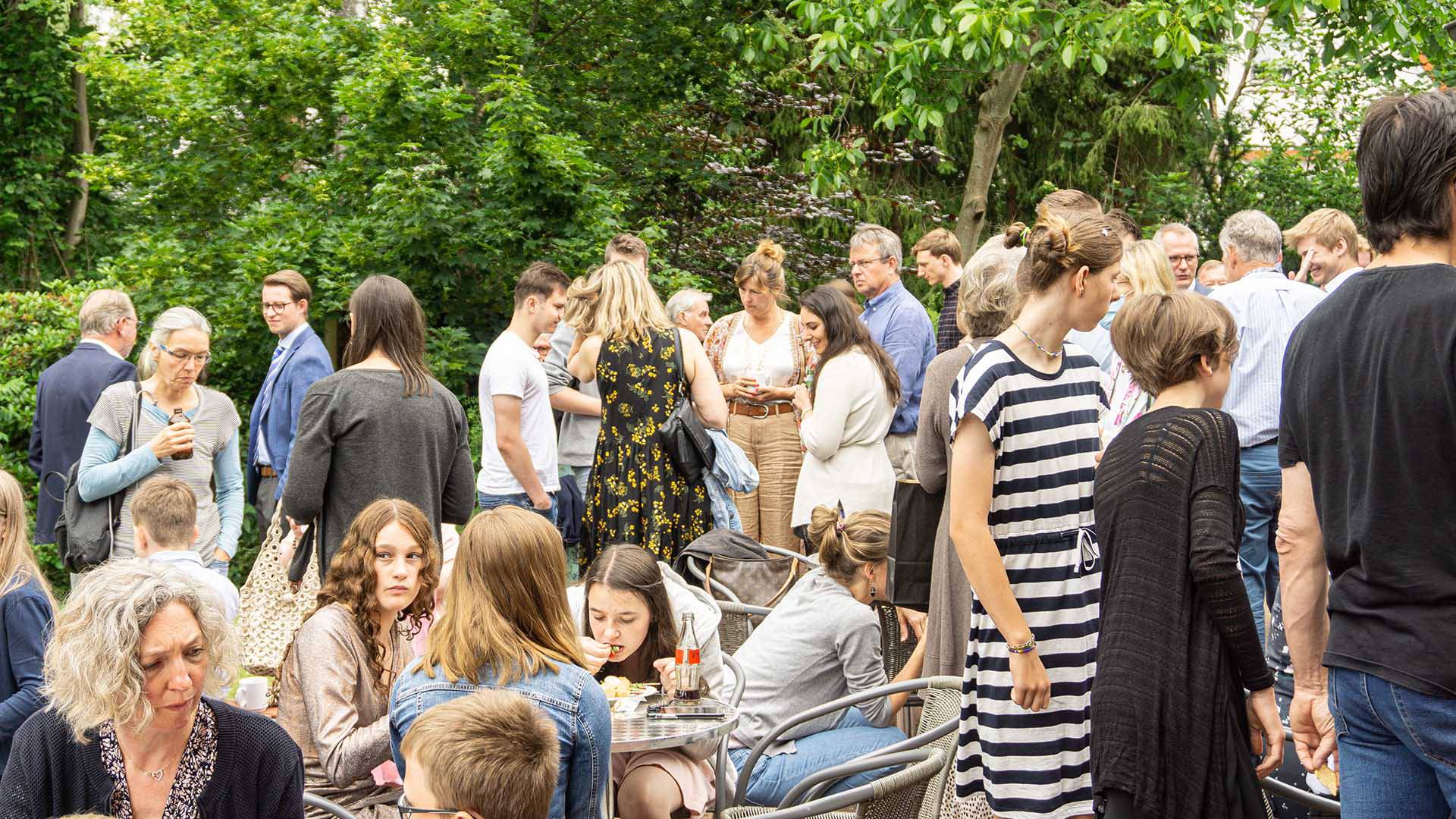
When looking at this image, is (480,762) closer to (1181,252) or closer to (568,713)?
(568,713)

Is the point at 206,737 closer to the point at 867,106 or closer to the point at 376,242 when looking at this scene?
the point at 376,242

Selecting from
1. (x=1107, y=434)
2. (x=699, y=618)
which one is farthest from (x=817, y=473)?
(x=699, y=618)

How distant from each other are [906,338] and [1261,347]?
72.3 inches

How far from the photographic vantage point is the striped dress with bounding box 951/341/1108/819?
3344mm

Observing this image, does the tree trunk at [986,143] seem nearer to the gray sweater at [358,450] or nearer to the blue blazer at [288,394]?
the blue blazer at [288,394]

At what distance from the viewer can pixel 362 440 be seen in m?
4.95

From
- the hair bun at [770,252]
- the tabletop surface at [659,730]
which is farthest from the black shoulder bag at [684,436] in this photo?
the tabletop surface at [659,730]

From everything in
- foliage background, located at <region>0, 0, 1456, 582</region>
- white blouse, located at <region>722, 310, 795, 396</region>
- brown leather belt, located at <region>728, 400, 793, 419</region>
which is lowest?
brown leather belt, located at <region>728, 400, 793, 419</region>

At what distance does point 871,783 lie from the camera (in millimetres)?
3305

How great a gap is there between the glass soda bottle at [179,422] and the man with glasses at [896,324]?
3.31 m

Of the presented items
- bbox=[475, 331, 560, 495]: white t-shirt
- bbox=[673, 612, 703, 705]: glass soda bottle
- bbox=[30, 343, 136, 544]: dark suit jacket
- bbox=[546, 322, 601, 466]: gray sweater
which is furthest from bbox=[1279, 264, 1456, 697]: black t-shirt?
bbox=[30, 343, 136, 544]: dark suit jacket

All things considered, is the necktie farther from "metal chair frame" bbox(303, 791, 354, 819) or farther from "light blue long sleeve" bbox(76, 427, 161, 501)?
"metal chair frame" bbox(303, 791, 354, 819)

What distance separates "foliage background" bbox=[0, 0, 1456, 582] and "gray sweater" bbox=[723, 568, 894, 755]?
16.0ft

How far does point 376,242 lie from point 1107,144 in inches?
354
